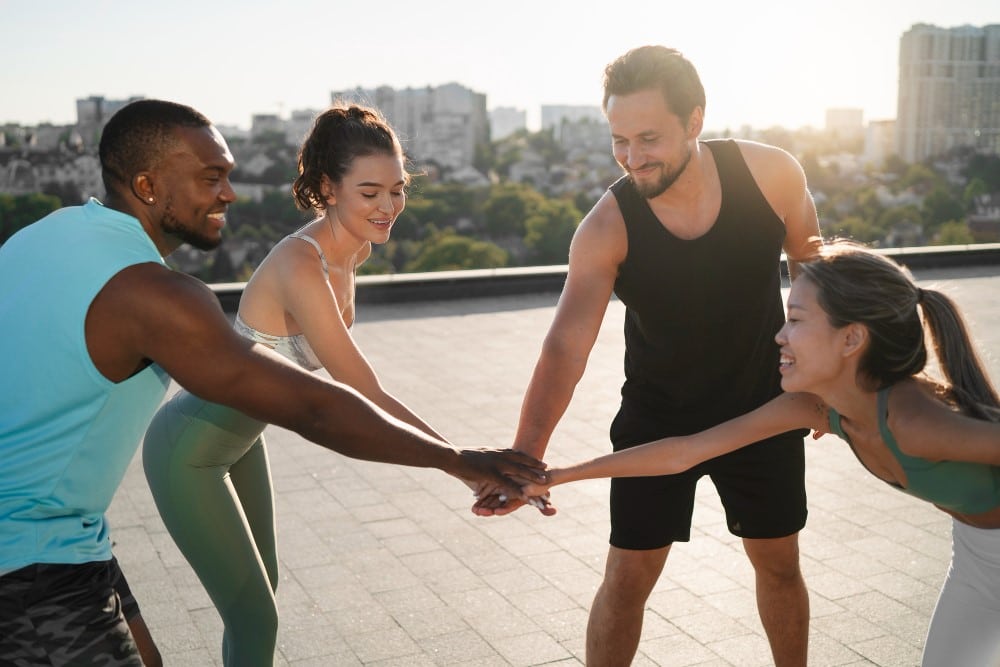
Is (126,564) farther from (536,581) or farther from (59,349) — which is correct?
(59,349)

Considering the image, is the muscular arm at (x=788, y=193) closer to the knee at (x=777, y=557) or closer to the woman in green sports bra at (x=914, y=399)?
the woman in green sports bra at (x=914, y=399)

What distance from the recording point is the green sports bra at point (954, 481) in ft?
8.31

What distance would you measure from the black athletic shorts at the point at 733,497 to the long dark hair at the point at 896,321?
0.56 metres

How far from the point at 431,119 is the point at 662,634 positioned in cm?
10150

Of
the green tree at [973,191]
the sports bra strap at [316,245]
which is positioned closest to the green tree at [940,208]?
the green tree at [973,191]

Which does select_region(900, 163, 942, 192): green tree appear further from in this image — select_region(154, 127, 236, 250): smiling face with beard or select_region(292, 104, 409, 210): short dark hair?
select_region(154, 127, 236, 250): smiling face with beard

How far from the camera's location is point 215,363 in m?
2.05

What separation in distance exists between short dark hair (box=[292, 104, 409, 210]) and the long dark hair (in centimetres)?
137

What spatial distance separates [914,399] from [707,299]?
0.73 m

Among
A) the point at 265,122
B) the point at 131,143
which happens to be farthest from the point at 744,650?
the point at 265,122

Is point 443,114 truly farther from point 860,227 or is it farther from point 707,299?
point 707,299

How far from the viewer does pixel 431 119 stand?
10269 cm

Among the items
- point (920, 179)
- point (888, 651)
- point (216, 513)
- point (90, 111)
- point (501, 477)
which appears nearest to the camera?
point (216, 513)

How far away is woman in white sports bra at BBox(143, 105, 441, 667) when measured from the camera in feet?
9.12
